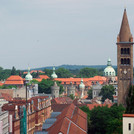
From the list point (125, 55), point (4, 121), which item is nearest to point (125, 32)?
point (125, 55)

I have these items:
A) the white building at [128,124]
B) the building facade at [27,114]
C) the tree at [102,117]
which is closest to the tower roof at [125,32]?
the tree at [102,117]

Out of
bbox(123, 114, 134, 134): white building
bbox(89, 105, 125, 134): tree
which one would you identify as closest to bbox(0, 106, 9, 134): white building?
bbox(123, 114, 134, 134): white building

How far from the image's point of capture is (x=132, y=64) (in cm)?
13462

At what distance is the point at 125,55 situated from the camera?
443 feet

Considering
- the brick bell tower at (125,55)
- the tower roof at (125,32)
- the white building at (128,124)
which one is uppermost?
the tower roof at (125,32)

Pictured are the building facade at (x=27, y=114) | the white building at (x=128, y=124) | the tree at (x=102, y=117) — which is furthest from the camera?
the tree at (x=102, y=117)

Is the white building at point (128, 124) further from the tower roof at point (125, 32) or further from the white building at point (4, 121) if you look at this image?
the tower roof at point (125, 32)

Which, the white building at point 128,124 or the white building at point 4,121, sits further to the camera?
the white building at point 4,121

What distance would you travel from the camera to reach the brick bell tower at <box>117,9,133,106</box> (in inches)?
5290

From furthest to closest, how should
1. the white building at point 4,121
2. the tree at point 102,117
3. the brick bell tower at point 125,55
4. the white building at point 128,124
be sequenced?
the brick bell tower at point 125,55 < the tree at point 102,117 < the white building at point 4,121 < the white building at point 128,124

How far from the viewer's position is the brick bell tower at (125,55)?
134 meters

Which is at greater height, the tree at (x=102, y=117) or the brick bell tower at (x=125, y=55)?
the brick bell tower at (x=125, y=55)

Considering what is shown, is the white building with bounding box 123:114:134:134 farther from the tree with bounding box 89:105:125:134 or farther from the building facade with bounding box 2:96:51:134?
the tree with bounding box 89:105:125:134

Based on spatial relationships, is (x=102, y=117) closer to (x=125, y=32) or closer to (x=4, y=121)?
(x=125, y=32)
